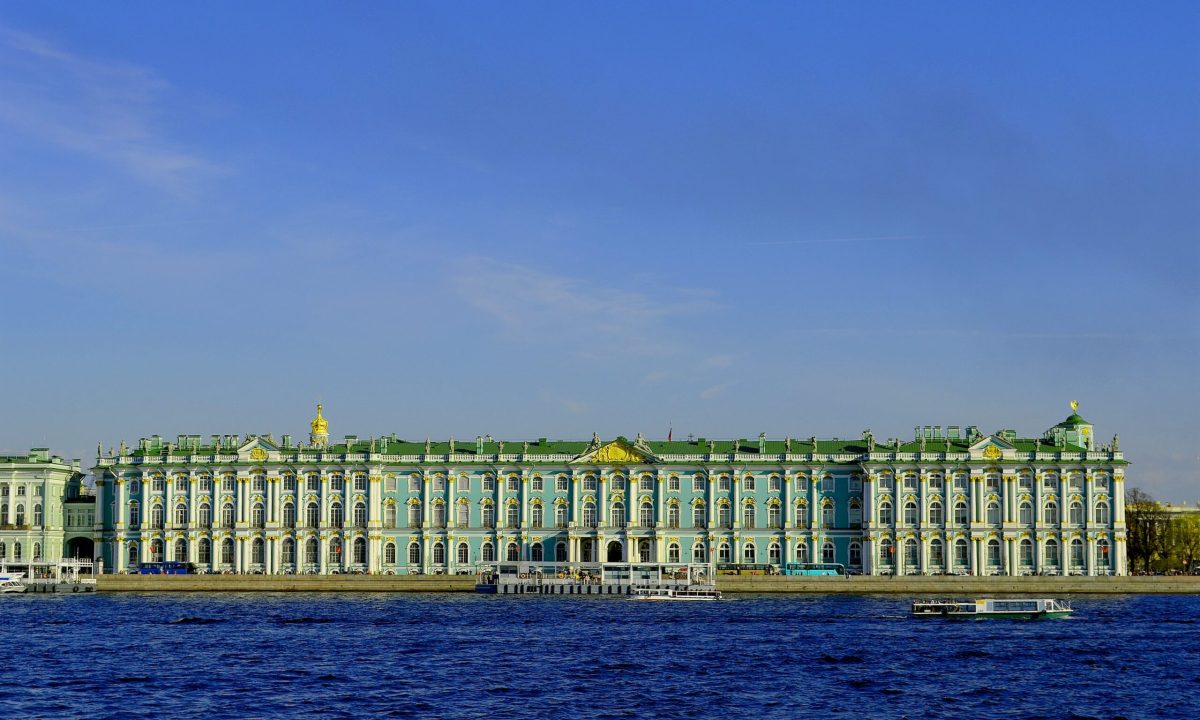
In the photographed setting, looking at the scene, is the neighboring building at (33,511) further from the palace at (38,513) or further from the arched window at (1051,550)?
the arched window at (1051,550)

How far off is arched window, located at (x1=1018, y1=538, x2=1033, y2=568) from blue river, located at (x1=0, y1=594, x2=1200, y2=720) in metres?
23.3

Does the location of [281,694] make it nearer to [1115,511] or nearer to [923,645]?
[923,645]

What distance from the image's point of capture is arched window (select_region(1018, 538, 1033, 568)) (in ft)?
417

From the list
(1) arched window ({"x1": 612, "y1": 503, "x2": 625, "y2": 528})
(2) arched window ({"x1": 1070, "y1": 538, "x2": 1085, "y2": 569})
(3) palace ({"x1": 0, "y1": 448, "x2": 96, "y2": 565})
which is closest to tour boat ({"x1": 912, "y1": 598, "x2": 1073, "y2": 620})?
(2) arched window ({"x1": 1070, "y1": 538, "x2": 1085, "y2": 569})

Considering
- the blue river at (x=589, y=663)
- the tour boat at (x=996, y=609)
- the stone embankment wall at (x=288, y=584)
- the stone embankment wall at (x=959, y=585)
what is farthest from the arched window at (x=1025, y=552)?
the stone embankment wall at (x=288, y=584)

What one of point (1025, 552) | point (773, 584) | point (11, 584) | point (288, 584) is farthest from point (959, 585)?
point (11, 584)

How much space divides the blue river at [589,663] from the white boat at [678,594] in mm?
10284

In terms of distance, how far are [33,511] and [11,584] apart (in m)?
15.9

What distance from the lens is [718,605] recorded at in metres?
108

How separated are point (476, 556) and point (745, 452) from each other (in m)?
23.0

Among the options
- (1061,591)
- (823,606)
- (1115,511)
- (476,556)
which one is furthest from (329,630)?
(1115,511)

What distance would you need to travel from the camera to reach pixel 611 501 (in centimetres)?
13312

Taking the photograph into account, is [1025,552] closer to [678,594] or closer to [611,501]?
[678,594]

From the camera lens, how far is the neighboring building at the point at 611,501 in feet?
422
